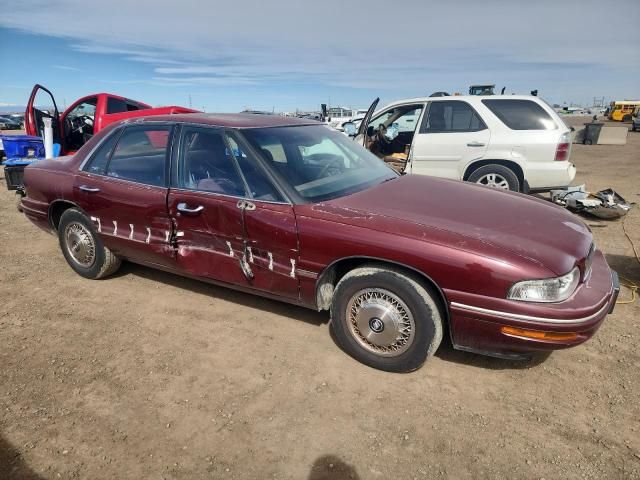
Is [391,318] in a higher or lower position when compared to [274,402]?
higher

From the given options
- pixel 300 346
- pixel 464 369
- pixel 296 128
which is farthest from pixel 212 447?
pixel 296 128

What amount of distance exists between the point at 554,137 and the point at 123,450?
248 inches

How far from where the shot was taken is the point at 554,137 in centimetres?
598

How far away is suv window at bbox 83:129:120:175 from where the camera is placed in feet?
12.5

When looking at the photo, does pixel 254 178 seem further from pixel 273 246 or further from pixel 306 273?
pixel 306 273

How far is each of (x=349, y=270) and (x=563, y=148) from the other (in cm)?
476

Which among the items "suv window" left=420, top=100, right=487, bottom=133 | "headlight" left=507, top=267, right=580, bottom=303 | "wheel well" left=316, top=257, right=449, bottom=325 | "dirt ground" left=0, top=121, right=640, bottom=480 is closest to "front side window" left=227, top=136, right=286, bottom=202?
"wheel well" left=316, top=257, right=449, bottom=325

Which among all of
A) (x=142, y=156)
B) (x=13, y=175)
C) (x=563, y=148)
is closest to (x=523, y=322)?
(x=142, y=156)

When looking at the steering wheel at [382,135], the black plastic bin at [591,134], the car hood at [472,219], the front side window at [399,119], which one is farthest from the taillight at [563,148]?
the black plastic bin at [591,134]

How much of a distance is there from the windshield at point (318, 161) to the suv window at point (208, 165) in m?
0.25

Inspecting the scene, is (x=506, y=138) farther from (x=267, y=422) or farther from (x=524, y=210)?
(x=267, y=422)

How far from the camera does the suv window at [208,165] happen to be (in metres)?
3.12

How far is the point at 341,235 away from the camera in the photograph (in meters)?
2.69

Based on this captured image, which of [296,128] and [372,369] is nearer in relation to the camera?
[372,369]
